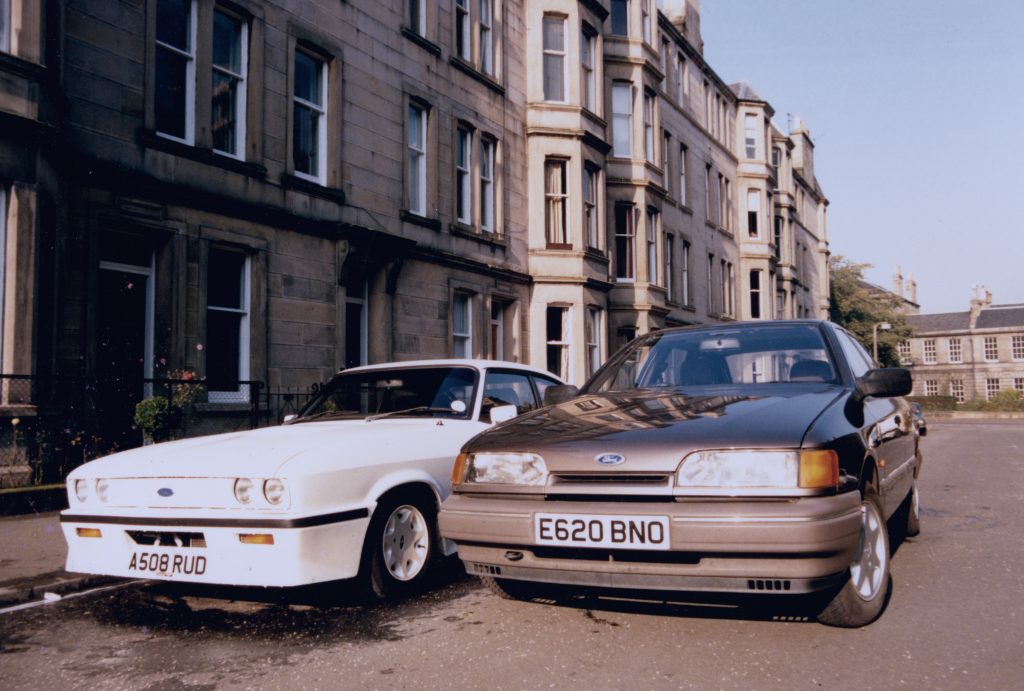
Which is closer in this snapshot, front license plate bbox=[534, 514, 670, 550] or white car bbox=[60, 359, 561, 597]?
front license plate bbox=[534, 514, 670, 550]

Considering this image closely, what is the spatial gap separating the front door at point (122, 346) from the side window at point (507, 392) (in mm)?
5839

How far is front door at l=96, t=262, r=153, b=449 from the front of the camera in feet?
33.9

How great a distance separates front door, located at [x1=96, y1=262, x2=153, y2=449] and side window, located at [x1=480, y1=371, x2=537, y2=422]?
5.84m

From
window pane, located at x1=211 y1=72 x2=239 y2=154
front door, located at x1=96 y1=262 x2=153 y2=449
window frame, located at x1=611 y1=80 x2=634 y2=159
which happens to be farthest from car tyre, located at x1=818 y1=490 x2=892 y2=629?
window frame, located at x1=611 y1=80 x2=634 y2=159

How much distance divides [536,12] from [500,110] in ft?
11.7

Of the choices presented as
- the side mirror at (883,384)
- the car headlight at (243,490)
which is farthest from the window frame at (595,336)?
the car headlight at (243,490)

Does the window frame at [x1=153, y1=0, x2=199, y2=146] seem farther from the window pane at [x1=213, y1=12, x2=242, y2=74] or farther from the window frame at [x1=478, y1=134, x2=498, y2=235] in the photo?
the window frame at [x1=478, y1=134, x2=498, y2=235]

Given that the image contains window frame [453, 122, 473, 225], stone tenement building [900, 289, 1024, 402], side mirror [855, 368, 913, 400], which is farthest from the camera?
stone tenement building [900, 289, 1024, 402]

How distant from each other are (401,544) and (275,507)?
0.95 m

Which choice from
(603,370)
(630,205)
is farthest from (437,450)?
(630,205)

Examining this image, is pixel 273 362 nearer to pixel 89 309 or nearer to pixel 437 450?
pixel 89 309

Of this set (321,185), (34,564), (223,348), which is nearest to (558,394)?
(34,564)

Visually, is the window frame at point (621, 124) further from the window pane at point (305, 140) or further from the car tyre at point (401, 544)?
the car tyre at point (401, 544)

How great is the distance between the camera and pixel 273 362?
13234 millimetres
